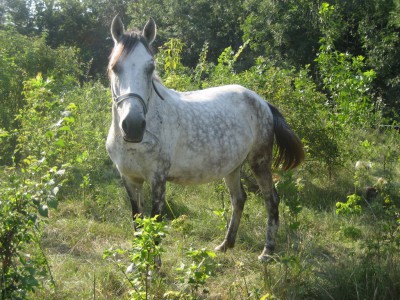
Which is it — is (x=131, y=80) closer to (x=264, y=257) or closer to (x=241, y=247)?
(x=264, y=257)

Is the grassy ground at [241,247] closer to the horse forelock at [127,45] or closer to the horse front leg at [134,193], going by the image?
the horse front leg at [134,193]

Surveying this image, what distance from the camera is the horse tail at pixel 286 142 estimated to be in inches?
196

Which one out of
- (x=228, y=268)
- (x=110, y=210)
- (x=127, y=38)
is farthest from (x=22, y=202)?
(x=110, y=210)

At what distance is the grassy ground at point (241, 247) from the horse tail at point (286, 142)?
25.4 inches

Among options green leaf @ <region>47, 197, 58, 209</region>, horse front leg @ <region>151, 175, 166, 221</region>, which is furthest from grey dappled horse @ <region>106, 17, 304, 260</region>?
green leaf @ <region>47, 197, 58, 209</region>

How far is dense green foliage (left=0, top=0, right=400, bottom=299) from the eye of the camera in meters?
2.87

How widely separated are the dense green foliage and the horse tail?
0.41 meters

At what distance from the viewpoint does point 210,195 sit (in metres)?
6.19

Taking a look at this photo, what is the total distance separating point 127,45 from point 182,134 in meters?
0.95

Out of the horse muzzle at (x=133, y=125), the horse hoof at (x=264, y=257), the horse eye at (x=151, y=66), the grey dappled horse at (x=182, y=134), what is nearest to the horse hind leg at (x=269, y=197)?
the grey dappled horse at (x=182, y=134)

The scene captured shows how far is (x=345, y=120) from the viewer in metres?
6.88

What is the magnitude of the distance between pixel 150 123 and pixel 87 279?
4.65 ft

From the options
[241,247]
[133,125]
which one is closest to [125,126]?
[133,125]

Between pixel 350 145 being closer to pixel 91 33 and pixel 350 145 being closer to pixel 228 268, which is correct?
pixel 228 268
